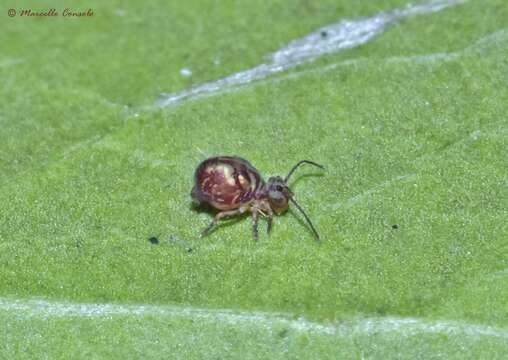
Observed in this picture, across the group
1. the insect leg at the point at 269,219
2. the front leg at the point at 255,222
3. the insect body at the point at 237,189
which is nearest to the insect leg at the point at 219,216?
the insect body at the point at 237,189

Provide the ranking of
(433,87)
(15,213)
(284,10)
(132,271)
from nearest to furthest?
(132,271), (15,213), (433,87), (284,10)

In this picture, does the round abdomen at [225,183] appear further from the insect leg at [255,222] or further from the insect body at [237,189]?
the insect leg at [255,222]

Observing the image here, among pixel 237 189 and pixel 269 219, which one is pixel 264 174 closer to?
pixel 237 189

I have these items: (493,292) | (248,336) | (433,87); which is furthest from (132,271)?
(433,87)

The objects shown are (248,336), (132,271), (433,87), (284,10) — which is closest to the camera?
(248,336)

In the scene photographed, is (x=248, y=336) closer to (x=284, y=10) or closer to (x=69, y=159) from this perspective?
(x=69, y=159)

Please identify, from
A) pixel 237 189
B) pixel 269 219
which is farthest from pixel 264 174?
pixel 269 219
